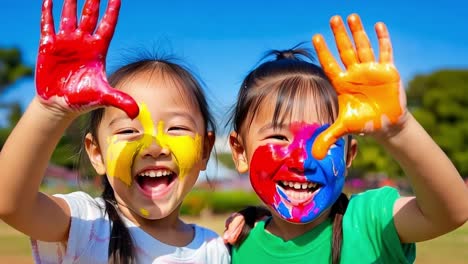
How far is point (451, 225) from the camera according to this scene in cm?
260

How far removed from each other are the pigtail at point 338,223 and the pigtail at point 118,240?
98 cm

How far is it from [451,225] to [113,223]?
156cm

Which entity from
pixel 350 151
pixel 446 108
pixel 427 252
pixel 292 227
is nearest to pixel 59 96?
pixel 292 227

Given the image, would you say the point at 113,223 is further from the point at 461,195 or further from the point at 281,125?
the point at 461,195

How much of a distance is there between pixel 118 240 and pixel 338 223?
1.09 m

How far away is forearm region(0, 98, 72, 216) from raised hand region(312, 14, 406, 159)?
1.07 m

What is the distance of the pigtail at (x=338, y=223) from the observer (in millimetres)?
2946

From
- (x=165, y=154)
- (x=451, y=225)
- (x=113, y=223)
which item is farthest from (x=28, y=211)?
(x=451, y=225)

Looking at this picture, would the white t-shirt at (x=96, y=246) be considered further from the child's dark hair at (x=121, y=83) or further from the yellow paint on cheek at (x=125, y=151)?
the yellow paint on cheek at (x=125, y=151)

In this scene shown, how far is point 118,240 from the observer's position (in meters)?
2.88

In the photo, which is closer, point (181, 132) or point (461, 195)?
point (461, 195)

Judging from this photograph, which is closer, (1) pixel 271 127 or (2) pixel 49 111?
(2) pixel 49 111

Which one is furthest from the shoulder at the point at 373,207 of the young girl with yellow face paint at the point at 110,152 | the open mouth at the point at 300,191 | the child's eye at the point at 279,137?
the young girl with yellow face paint at the point at 110,152

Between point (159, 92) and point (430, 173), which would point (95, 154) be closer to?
point (159, 92)
